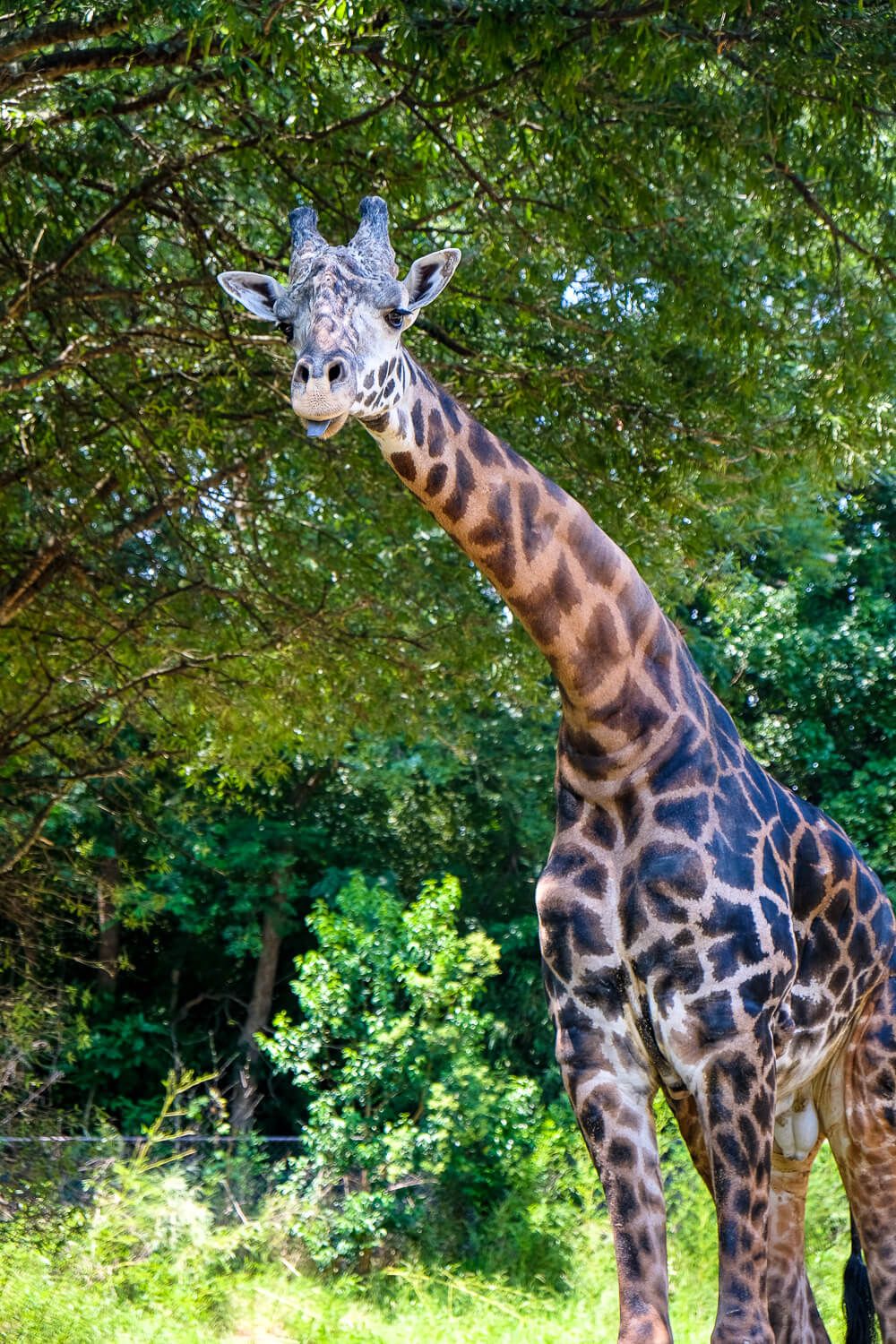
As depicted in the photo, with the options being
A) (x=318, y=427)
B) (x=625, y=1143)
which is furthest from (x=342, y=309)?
(x=625, y=1143)

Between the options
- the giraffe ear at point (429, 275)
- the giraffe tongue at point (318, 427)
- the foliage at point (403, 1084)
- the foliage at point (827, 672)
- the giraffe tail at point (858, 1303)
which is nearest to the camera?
the giraffe tongue at point (318, 427)

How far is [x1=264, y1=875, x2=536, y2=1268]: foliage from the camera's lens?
10695 mm

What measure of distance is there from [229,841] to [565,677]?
38.9 ft

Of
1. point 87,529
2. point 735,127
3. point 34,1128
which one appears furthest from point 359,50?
point 34,1128

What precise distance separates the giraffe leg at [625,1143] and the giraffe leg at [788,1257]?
2.64 ft

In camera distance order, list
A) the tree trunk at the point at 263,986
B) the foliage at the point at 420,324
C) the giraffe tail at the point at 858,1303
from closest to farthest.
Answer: the giraffe tail at the point at 858,1303 < the foliage at the point at 420,324 < the tree trunk at the point at 263,986

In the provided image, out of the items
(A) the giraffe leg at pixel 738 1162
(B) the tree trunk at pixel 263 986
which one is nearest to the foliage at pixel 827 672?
(B) the tree trunk at pixel 263 986

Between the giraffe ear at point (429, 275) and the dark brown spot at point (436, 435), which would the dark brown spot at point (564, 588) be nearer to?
the dark brown spot at point (436, 435)

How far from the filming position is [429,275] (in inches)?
118

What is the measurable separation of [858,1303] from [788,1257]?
38cm

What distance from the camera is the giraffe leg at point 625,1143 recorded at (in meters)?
3.05

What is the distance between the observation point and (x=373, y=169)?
5.55 meters

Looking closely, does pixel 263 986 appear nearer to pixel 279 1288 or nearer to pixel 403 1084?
pixel 403 1084

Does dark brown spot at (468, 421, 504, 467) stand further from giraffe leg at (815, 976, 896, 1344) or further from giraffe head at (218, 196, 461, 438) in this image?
giraffe leg at (815, 976, 896, 1344)
